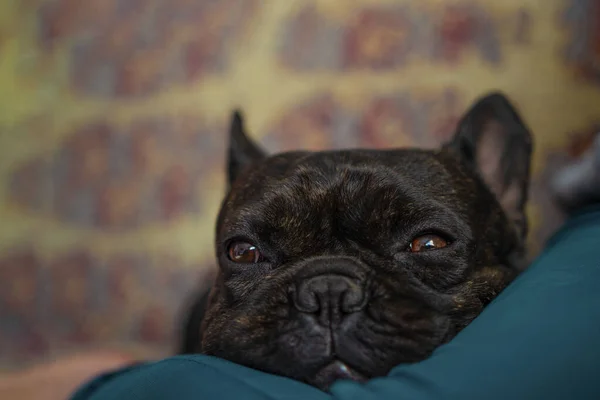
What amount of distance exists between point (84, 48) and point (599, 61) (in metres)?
2.78

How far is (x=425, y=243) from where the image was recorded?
169 cm

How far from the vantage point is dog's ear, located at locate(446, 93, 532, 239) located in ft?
7.50

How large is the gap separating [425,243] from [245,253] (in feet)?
1.62

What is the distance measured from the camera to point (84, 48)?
152 inches

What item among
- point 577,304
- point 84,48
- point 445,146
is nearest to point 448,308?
point 577,304

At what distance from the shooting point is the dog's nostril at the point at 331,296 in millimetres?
1399

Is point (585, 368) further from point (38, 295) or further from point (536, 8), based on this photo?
point (38, 295)

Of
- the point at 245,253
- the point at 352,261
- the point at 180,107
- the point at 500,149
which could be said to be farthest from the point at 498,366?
the point at 180,107

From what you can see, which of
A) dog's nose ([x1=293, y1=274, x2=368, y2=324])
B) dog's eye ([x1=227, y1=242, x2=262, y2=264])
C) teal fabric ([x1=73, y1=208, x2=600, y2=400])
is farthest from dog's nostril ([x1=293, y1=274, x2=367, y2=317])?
dog's eye ([x1=227, y1=242, x2=262, y2=264])

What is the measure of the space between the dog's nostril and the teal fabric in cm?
21

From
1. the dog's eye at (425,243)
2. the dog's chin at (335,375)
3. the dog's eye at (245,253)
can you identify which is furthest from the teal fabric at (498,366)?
the dog's eye at (245,253)

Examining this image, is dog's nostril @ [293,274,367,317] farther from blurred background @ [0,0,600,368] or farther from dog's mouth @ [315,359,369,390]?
blurred background @ [0,0,600,368]

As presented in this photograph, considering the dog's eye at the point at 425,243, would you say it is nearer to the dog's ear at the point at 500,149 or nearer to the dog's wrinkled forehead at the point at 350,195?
the dog's wrinkled forehead at the point at 350,195

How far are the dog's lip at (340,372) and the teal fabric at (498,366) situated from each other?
5.1 inches
